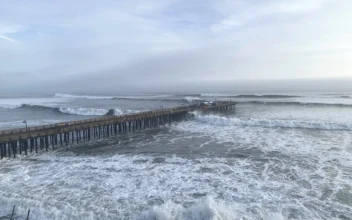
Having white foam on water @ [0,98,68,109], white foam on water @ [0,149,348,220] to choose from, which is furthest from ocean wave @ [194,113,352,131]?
white foam on water @ [0,98,68,109]

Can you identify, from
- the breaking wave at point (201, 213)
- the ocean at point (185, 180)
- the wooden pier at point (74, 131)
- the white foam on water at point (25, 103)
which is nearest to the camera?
the breaking wave at point (201, 213)

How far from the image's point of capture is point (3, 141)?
80.6 feet

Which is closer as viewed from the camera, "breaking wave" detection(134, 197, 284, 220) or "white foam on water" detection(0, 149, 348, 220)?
"breaking wave" detection(134, 197, 284, 220)

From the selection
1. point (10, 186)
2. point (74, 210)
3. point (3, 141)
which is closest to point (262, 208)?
point (74, 210)

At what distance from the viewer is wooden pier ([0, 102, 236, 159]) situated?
25875 mm

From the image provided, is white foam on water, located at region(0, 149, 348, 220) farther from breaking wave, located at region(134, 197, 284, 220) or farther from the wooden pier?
the wooden pier

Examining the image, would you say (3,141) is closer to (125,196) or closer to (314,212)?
(125,196)

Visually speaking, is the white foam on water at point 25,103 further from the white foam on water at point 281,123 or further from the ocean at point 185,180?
the ocean at point 185,180

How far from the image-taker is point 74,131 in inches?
1441

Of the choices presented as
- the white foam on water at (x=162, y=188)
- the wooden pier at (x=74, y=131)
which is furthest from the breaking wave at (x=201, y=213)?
the wooden pier at (x=74, y=131)

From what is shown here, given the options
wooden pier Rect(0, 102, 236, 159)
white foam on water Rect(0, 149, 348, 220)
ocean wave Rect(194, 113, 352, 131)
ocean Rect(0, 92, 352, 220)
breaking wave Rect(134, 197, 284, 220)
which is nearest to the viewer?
breaking wave Rect(134, 197, 284, 220)

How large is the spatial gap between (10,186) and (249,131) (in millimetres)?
29130

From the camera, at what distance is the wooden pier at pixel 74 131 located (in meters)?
25.9

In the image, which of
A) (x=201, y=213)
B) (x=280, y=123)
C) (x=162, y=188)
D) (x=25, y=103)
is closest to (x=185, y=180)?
(x=162, y=188)
